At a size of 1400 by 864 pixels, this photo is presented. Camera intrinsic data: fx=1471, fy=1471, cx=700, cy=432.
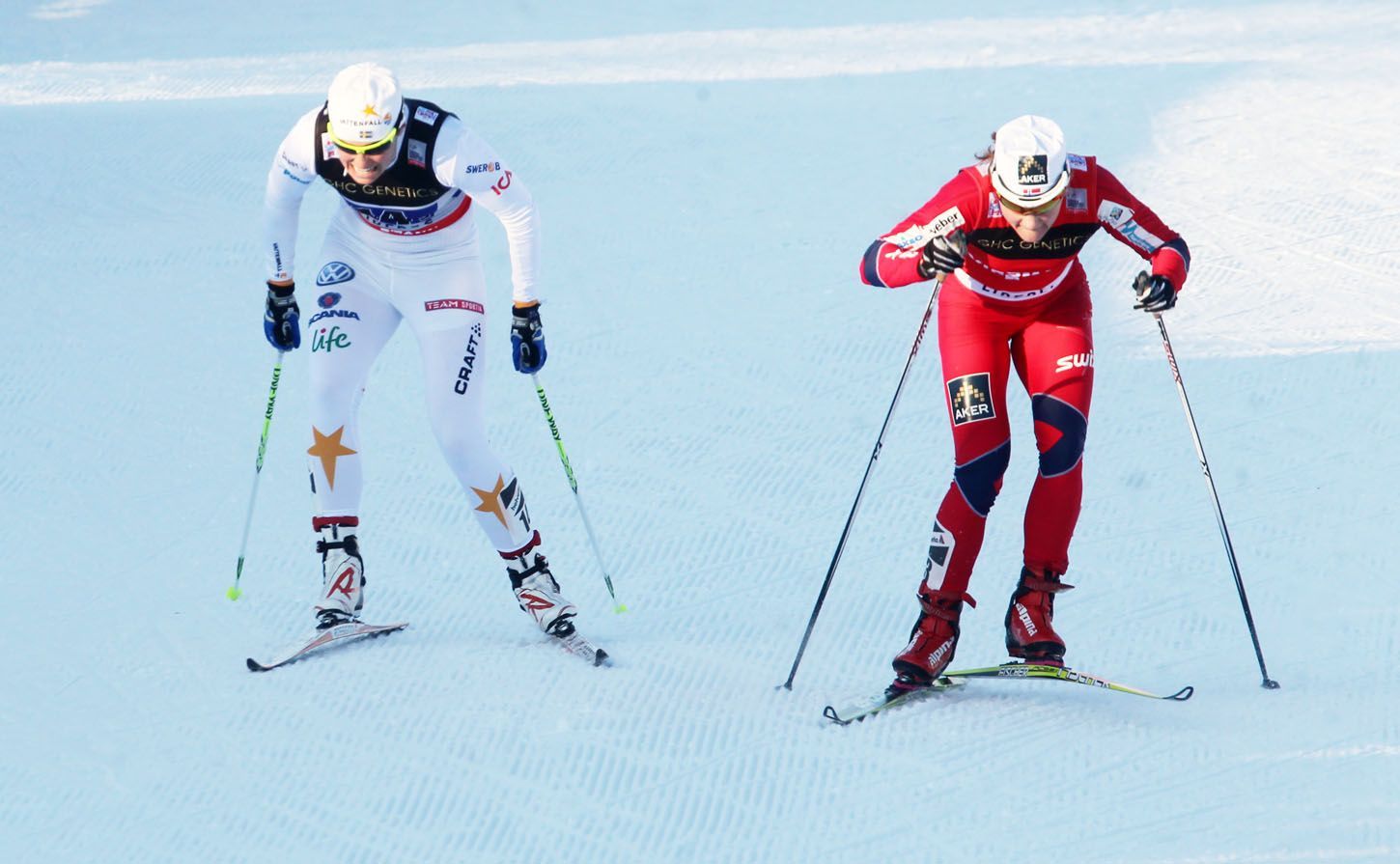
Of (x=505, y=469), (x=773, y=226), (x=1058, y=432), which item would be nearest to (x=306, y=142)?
(x=505, y=469)

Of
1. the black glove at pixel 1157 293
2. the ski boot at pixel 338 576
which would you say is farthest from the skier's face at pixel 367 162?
the black glove at pixel 1157 293

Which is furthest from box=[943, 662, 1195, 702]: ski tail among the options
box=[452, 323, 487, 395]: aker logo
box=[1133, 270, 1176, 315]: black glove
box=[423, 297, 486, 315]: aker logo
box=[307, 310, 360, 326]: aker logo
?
box=[307, 310, 360, 326]: aker logo

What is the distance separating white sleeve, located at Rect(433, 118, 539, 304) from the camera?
13.9 feet

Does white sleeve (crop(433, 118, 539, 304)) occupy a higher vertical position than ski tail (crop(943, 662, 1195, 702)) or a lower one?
higher

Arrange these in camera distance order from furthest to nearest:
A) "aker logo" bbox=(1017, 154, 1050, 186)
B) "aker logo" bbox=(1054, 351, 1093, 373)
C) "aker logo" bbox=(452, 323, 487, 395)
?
"aker logo" bbox=(452, 323, 487, 395) → "aker logo" bbox=(1054, 351, 1093, 373) → "aker logo" bbox=(1017, 154, 1050, 186)

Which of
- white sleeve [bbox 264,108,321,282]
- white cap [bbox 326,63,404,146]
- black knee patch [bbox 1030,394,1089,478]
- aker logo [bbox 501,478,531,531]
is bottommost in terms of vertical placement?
aker logo [bbox 501,478,531,531]

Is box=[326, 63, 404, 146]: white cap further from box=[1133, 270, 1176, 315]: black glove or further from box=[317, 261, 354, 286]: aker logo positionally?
box=[1133, 270, 1176, 315]: black glove

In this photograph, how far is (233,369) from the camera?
661cm

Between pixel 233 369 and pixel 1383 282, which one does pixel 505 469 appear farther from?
pixel 1383 282

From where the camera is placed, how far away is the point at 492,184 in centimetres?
430

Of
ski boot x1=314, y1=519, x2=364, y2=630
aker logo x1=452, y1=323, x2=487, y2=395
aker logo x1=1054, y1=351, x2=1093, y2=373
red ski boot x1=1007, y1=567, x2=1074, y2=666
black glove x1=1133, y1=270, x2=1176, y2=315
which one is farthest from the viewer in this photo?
ski boot x1=314, y1=519, x2=364, y2=630

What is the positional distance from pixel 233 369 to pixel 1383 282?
17.6 feet

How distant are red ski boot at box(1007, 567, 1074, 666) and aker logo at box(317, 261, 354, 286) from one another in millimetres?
2228

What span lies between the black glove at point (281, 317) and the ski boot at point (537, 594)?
975 millimetres
